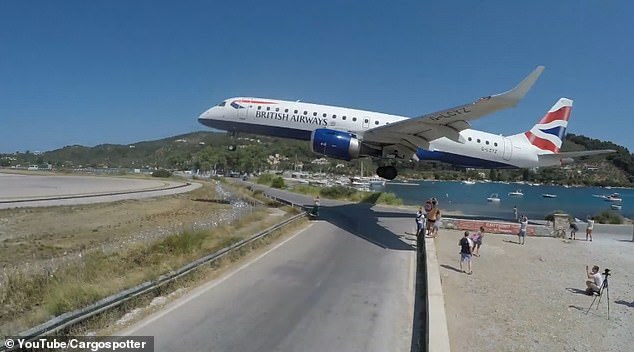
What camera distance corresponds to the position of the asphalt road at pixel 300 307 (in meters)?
7.32

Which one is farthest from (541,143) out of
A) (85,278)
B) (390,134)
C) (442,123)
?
(85,278)

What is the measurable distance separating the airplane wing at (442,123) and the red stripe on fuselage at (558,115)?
10572 millimetres

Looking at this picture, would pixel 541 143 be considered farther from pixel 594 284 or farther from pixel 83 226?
pixel 83 226

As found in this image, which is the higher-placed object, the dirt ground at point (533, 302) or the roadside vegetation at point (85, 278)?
the roadside vegetation at point (85, 278)

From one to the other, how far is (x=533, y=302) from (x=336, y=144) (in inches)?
594

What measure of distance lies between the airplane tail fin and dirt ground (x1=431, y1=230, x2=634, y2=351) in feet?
39.4

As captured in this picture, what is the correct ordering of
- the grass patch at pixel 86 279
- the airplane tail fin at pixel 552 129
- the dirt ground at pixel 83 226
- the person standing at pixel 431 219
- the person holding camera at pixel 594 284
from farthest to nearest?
the airplane tail fin at pixel 552 129 → the person standing at pixel 431 219 → the dirt ground at pixel 83 226 → the person holding camera at pixel 594 284 → the grass patch at pixel 86 279

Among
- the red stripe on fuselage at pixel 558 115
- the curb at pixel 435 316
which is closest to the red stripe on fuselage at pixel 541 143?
the red stripe on fuselage at pixel 558 115

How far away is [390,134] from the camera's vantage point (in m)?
24.7

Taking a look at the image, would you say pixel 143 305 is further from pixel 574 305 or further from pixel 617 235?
pixel 617 235

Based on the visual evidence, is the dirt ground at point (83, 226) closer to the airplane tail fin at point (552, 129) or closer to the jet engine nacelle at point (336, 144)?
the jet engine nacelle at point (336, 144)

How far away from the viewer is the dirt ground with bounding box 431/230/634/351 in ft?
26.4

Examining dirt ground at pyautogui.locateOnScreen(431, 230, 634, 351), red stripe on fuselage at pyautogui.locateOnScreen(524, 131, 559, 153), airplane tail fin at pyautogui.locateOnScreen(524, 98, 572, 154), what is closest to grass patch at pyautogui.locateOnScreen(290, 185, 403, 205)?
red stripe on fuselage at pyautogui.locateOnScreen(524, 131, 559, 153)

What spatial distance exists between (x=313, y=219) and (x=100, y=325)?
18.8m
